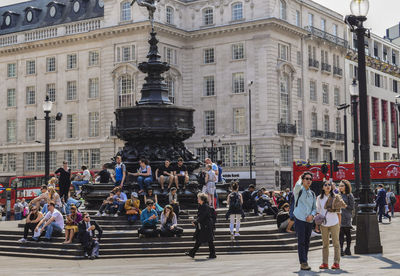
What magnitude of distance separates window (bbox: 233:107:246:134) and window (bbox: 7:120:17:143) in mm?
22240

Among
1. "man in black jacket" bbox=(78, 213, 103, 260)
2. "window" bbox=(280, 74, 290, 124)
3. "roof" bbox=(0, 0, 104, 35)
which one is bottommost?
"man in black jacket" bbox=(78, 213, 103, 260)

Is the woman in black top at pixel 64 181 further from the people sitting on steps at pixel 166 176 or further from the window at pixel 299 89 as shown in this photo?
the window at pixel 299 89

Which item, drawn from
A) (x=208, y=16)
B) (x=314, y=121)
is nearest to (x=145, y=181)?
(x=208, y=16)

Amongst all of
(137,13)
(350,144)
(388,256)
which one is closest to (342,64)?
(350,144)

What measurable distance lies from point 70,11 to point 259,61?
19.9 meters

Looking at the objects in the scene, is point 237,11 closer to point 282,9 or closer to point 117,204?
point 282,9

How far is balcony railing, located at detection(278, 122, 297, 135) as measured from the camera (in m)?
58.4

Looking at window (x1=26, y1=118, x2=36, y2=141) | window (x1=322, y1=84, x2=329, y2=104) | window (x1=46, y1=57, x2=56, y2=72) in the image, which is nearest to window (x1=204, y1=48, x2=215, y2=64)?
window (x1=322, y1=84, x2=329, y2=104)

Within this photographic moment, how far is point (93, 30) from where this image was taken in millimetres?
61938

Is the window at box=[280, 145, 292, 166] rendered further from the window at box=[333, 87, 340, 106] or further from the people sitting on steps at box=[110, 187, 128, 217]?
the people sitting on steps at box=[110, 187, 128, 217]

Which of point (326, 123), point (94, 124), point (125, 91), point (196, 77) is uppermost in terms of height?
point (196, 77)

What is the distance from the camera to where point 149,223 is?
19188mm

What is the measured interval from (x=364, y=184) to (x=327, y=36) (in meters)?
52.2

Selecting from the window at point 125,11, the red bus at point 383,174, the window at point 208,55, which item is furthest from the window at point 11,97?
the red bus at point 383,174
